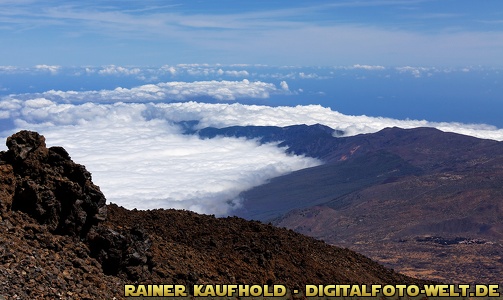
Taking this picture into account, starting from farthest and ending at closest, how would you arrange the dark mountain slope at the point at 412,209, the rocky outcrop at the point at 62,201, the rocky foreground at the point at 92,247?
the dark mountain slope at the point at 412,209 < the rocky outcrop at the point at 62,201 < the rocky foreground at the point at 92,247

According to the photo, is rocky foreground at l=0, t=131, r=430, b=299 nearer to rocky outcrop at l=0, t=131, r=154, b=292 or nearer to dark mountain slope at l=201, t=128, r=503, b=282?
rocky outcrop at l=0, t=131, r=154, b=292

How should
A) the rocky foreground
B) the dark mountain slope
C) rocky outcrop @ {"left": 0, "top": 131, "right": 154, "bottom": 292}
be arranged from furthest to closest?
the dark mountain slope → rocky outcrop @ {"left": 0, "top": 131, "right": 154, "bottom": 292} → the rocky foreground

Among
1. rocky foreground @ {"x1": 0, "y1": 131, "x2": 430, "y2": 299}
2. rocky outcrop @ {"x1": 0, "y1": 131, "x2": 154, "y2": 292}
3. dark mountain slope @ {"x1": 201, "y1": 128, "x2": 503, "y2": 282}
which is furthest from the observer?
dark mountain slope @ {"x1": 201, "y1": 128, "x2": 503, "y2": 282}

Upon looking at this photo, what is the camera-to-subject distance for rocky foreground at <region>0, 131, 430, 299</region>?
12.6 meters

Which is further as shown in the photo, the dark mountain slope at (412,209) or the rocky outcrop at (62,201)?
the dark mountain slope at (412,209)

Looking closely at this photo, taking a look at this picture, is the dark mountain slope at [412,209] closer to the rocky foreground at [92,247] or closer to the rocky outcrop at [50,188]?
the rocky foreground at [92,247]

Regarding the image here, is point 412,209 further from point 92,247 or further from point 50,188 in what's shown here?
point 50,188

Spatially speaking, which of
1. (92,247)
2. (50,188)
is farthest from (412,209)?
(50,188)

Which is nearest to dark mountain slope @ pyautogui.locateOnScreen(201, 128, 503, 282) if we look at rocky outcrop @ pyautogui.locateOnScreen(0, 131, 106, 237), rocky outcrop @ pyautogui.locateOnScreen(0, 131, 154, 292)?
rocky outcrop @ pyautogui.locateOnScreen(0, 131, 154, 292)

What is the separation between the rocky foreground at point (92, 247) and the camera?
41.3 ft

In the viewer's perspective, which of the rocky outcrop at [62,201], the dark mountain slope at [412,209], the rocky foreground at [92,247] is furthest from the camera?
the dark mountain slope at [412,209]

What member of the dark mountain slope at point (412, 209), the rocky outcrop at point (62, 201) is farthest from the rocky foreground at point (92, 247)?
the dark mountain slope at point (412, 209)

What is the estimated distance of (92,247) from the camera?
1448 centimetres

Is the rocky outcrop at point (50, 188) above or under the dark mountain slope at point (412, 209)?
above
